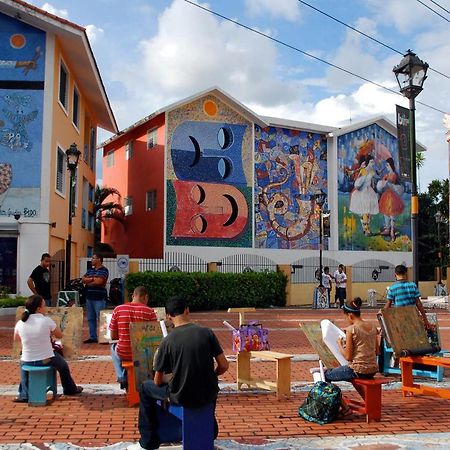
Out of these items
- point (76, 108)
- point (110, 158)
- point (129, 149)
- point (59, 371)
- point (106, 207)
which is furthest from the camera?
point (110, 158)

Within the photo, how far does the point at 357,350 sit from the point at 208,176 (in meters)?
21.5

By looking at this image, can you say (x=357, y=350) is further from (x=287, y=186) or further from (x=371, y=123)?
(x=371, y=123)

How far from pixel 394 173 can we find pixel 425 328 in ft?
86.9

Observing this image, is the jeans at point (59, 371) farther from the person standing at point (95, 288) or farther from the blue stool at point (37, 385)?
the person standing at point (95, 288)

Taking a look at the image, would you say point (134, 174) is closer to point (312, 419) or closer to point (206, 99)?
point (206, 99)

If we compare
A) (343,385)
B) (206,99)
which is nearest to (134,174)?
(206,99)

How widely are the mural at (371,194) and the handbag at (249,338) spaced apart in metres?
23.5

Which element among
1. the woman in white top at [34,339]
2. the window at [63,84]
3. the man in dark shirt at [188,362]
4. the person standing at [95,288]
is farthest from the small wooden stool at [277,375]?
the window at [63,84]

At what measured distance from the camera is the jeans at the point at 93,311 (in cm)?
1195

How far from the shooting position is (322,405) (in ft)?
21.3

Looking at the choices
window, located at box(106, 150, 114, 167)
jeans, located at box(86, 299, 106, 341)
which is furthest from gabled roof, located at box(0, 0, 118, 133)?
jeans, located at box(86, 299, 106, 341)

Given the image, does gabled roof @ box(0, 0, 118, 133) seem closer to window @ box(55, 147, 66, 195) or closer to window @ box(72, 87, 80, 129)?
window @ box(72, 87, 80, 129)

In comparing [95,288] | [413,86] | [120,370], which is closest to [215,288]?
[95,288]

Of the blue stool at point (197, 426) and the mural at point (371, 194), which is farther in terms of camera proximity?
the mural at point (371, 194)
